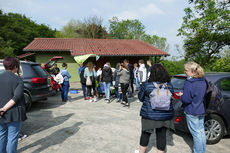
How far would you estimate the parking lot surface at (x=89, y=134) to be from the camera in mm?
3395

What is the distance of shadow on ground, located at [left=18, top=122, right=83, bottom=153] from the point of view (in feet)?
11.2

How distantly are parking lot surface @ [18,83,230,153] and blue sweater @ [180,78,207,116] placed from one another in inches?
45.2

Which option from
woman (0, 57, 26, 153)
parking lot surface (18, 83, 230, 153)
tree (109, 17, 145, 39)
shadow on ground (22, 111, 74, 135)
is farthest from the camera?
tree (109, 17, 145, 39)

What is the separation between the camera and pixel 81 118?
5355 mm

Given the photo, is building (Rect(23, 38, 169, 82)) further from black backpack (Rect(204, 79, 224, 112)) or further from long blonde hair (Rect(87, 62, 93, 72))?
black backpack (Rect(204, 79, 224, 112))

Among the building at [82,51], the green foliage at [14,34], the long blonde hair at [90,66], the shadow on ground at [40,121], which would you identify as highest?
the green foliage at [14,34]

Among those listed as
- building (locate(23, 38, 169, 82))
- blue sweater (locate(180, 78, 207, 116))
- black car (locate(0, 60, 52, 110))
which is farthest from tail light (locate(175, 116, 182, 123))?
building (locate(23, 38, 169, 82))

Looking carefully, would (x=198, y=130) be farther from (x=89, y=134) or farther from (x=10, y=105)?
(x=10, y=105)

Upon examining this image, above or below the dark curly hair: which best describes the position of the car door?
below

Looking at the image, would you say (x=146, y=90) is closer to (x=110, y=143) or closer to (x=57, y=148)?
(x=110, y=143)

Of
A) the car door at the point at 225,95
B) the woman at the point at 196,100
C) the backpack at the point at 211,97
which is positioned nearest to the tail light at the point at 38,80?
the woman at the point at 196,100

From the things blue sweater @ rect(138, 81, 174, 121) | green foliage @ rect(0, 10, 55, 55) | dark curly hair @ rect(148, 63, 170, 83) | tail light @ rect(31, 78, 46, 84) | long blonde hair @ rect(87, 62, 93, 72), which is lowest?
blue sweater @ rect(138, 81, 174, 121)

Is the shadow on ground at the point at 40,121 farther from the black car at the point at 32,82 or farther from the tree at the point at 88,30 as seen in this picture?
the tree at the point at 88,30

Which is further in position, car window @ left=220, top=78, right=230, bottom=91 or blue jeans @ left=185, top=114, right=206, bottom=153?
car window @ left=220, top=78, right=230, bottom=91
